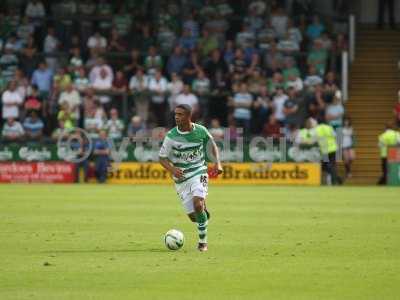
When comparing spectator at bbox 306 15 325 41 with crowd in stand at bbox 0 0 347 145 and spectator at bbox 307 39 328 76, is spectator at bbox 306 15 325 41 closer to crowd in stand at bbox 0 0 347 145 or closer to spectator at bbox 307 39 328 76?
crowd in stand at bbox 0 0 347 145

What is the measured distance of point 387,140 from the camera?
3350 cm

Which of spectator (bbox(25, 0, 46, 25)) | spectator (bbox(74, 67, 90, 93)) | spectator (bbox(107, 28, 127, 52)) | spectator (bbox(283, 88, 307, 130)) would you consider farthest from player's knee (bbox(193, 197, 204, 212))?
spectator (bbox(25, 0, 46, 25))

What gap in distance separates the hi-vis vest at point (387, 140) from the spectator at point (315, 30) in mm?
4442

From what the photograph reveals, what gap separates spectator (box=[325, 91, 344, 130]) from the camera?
33938 mm

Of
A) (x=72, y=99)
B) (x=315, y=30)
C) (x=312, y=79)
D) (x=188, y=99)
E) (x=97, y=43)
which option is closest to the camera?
(x=188, y=99)

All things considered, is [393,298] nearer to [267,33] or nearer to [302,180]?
[302,180]

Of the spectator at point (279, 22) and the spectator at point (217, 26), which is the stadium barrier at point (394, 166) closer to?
the spectator at point (279, 22)

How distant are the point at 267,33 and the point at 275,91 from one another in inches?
100

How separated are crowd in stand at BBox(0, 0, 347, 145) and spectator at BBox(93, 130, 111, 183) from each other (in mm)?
402

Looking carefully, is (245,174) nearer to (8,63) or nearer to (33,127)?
(33,127)

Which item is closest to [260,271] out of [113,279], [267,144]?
[113,279]

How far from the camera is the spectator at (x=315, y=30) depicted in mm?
36156

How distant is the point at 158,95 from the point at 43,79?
3779mm

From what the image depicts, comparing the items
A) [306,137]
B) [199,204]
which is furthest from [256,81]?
[199,204]
